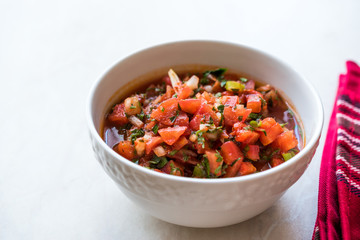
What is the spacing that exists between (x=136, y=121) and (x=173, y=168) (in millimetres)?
455

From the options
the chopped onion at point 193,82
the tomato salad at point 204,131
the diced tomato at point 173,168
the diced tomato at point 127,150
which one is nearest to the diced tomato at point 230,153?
the tomato salad at point 204,131

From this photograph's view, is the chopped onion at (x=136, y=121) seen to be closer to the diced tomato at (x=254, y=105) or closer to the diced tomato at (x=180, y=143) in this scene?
the diced tomato at (x=180, y=143)

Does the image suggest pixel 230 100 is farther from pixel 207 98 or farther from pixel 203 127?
pixel 203 127

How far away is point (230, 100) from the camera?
2.35m

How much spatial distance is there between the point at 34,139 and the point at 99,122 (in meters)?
0.76

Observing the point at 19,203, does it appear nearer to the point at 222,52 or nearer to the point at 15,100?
the point at 15,100

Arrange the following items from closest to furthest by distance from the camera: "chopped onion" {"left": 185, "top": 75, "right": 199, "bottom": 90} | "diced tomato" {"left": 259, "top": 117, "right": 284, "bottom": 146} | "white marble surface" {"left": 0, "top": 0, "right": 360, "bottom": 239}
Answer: "diced tomato" {"left": 259, "top": 117, "right": 284, "bottom": 146} → "white marble surface" {"left": 0, "top": 0, "right": 360, "bottom": 239} → "chopped onion" {"left": 185, "top": 75, "right": 199, "bottom": 90}

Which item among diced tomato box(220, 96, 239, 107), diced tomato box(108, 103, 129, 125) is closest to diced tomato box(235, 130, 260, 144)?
diced tomato box(220, 96, 239, 107)

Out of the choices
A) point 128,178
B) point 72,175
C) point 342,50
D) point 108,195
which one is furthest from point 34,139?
point 342,50

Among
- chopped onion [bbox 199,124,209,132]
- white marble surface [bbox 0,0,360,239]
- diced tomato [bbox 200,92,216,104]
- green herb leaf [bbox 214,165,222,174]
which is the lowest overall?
white marble surface [bbox 0,0,360,239]

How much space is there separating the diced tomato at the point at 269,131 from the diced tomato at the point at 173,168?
0.45 meters

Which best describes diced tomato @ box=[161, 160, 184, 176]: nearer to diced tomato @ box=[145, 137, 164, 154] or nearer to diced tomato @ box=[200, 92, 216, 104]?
diced tomato @ box=[145, 137, 164, 154]

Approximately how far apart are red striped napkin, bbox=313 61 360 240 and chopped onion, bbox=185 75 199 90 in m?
0.87

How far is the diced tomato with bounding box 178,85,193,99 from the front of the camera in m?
2.38
